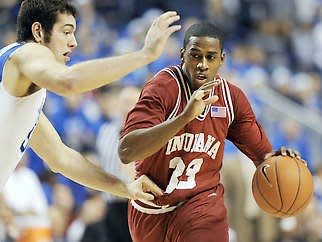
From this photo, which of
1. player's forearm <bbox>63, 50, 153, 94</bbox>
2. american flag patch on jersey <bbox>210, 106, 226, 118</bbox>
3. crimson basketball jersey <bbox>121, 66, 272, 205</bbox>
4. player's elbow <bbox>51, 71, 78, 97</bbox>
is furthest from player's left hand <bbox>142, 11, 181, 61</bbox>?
american flag patch on jersey <bbox>210, 106, 226, 118</bbox>

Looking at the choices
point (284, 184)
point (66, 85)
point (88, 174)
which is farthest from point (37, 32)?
point (284, 184)

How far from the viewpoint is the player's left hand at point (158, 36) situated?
4.20m

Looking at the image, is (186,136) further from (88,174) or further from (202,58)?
(88,174)

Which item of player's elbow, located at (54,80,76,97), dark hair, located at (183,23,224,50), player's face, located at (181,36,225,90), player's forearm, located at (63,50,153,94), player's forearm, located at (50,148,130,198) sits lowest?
player's forearm, located at (50,148,130,198)

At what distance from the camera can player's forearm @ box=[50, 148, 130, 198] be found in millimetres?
5270

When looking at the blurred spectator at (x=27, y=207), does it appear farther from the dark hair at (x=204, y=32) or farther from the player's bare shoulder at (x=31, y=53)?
the player's bare shoulder at (x=31, y=53)

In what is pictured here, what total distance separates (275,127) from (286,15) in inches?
186

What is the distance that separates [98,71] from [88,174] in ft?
4.41

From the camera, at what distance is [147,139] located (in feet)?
15.9

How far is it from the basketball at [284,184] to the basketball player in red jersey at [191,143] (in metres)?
0.10

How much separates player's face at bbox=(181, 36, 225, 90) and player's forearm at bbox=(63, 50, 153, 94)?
109 cm

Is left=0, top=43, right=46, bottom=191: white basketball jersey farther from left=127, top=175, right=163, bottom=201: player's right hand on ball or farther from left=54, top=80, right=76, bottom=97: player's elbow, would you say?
left=127, top=175, right=163, bottom=201: player's right hand on ball

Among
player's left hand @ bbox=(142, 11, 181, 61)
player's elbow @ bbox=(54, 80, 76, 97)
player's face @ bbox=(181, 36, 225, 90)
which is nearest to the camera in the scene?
player's elbow @ bbox=(54, 80, 76, 97)

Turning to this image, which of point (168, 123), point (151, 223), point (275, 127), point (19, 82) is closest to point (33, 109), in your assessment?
point (19, 82)
